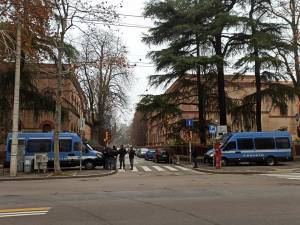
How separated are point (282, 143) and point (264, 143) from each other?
137 cm

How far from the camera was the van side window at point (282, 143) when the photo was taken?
36.7 m

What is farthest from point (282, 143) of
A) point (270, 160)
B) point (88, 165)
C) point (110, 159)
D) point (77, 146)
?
point (77, 146)

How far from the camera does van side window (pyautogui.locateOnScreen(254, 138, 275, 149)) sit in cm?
3666

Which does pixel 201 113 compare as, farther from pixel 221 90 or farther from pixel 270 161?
pixel 270 161

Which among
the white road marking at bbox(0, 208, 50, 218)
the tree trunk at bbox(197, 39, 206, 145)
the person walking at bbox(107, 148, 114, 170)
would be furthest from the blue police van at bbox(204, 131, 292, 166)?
the white road marking at bbox(0, 208, 50, 218)

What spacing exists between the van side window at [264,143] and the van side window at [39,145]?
15.3 metres

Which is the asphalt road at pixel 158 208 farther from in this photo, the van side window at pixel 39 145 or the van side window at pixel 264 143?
the van side window at pixel 264 143

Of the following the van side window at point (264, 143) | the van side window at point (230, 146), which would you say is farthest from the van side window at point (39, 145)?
the van side window at point (264, 143)

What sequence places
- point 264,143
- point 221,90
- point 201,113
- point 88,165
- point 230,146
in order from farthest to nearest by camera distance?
1. point 201,113
2. point 221,90
3. point 264,143
4. point 230,146
5. point 88,165

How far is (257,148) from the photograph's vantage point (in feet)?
120

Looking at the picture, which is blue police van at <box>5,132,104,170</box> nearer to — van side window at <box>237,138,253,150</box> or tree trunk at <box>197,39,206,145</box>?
van side window at <box>237,138,253,150</box>

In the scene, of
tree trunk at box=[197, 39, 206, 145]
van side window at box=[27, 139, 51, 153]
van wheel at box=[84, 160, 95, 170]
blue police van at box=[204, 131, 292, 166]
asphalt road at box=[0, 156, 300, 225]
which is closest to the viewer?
asphalt road at box=[0, 156, 300, 225]

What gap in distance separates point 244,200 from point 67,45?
71.4ft

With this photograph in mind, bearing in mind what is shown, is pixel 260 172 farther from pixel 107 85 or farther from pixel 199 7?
pixel 107 85
